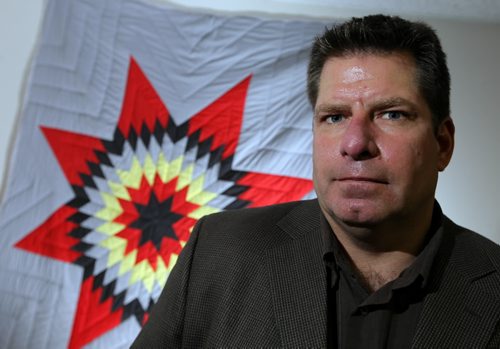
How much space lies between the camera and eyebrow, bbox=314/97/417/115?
2.81 ft

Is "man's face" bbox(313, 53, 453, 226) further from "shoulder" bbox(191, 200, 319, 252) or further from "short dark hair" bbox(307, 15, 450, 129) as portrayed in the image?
"shoulder" bbox(191, 200, 319, 252)

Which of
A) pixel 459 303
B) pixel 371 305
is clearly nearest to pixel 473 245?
pixel 459 303

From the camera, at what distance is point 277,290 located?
0.91 meters

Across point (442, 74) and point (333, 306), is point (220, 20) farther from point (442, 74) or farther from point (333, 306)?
point (333, 306)

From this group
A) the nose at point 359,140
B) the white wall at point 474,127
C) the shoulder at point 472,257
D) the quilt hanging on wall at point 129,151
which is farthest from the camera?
the white wall at point 474,127

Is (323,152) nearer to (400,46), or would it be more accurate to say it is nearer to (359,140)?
(359,140)

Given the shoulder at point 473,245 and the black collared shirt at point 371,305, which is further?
the shoulder at point 473,245

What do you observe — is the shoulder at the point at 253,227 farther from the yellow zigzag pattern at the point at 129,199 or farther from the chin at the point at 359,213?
the yellow zigzag pattern at the point at 129,199

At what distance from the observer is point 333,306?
2.96ft

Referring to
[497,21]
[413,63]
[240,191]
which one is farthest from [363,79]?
[497,21]

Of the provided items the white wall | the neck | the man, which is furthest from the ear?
the white wall

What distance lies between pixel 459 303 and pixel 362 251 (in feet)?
0.60

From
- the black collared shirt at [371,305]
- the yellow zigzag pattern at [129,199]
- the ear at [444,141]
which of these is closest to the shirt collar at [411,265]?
the black collared shirt at [371,305]

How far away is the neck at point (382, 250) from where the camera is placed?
2.98 ft
